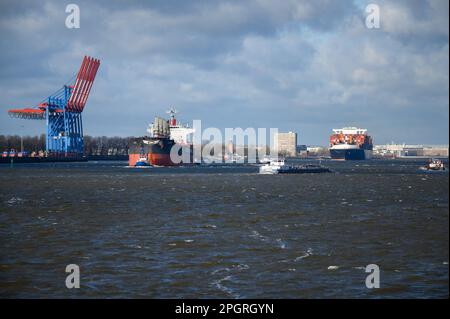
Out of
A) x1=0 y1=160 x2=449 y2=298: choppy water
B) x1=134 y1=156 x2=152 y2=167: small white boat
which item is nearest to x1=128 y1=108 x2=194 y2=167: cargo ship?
x1=134 y1=156 x2=152 y2=167: small white boat

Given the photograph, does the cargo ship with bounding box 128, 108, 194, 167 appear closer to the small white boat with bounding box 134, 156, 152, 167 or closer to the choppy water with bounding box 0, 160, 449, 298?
the small white boat with bounding box 134, 156, 152, 167

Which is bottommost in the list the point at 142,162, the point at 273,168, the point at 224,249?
the point at 224,249

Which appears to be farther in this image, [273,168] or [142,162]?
[142,162]

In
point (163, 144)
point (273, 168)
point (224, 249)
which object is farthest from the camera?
point (163, 144)

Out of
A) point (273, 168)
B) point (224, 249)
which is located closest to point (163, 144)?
point (273, 168)

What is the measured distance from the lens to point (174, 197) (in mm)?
56969

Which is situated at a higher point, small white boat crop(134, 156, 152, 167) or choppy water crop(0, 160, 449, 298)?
small white boat crop(134, 156, 152, 167)

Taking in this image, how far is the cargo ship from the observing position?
147 metres

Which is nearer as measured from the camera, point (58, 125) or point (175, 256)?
point (175, 256)

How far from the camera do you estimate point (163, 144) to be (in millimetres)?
146375

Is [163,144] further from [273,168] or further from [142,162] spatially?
[273,168]
